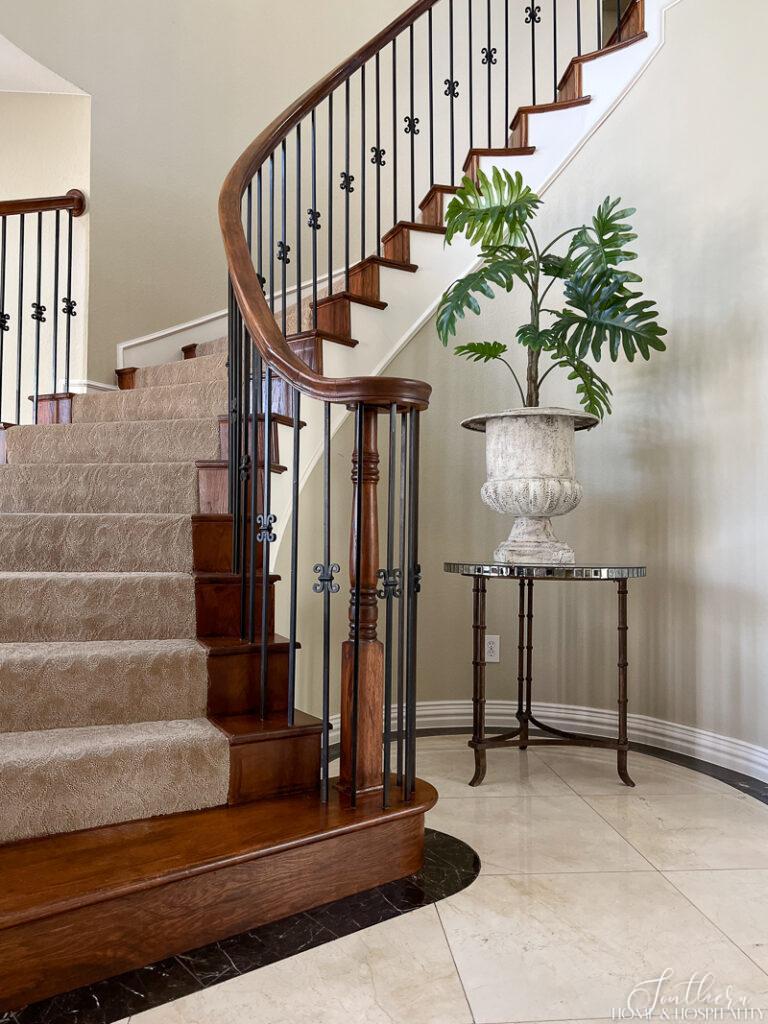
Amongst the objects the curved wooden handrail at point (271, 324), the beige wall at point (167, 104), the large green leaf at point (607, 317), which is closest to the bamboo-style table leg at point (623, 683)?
the large green leaf at point (607, 317)

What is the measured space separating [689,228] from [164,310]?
259 cm

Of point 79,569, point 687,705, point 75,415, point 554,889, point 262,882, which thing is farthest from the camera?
point 75,415

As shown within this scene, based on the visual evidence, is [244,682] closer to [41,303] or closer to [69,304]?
[69,304]

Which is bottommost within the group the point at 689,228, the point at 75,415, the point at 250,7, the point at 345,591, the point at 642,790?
the point at 642,790

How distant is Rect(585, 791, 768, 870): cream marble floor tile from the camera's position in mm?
1908

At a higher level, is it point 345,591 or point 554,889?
point 345,591

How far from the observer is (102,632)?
2062mm

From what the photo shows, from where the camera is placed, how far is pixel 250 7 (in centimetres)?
429

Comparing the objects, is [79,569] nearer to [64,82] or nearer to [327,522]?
[327,522]

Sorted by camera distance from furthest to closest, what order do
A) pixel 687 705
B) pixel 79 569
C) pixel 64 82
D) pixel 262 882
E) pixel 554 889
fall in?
pixel 64 82 → pixel 687 705 → pixel 79 569 → pixel 554 889 → pixel 262 882

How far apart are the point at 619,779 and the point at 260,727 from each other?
4.39 ft

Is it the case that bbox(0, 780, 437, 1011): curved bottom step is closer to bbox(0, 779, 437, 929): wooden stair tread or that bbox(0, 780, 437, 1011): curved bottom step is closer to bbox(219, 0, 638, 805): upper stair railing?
bbox(0, 779, 437, 929): wooden stair tread

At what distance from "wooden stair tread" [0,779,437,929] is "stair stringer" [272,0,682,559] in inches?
55.1

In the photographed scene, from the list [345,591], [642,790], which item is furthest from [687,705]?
[345,591]
